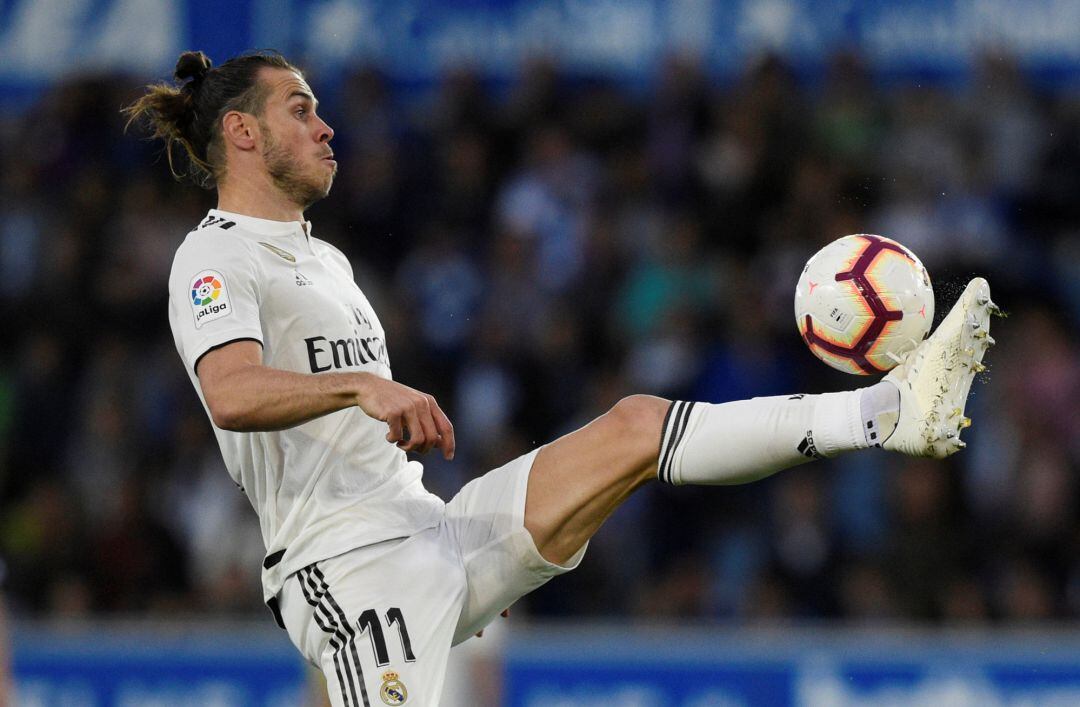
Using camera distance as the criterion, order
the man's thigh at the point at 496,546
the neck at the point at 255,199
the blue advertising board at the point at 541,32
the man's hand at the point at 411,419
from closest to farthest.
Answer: the man's hand at the point at 411,419
the man's thigh at the point at 496,546
the neck at the point at 255,199
the blue advertising board at the point at 541,32

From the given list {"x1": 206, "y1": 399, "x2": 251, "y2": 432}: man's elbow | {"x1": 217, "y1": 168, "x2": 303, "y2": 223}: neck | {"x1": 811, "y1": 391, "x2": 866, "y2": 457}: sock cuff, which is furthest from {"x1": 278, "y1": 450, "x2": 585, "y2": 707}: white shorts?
{"x1": 217, "y1": 168, "x2": 303, "y2": 223}: neck

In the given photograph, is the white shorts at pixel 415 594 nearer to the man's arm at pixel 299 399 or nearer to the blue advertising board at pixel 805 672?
the man's arm at pixel 299 399

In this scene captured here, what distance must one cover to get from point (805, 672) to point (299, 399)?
4206 mm

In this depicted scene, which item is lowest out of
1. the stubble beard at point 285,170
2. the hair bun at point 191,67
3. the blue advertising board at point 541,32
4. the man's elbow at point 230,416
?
the man's elbow at point 230,416

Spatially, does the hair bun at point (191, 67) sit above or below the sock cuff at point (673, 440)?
above

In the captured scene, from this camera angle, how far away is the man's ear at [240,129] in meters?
4.84

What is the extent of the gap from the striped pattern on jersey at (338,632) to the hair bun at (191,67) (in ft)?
5.24

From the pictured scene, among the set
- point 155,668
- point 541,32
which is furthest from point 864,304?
point 541,32

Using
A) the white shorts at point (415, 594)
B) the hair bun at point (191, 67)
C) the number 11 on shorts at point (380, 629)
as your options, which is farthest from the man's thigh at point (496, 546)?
the hair bun at point (191, 67)

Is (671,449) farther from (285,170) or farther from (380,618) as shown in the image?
(285,170)

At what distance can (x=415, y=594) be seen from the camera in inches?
180

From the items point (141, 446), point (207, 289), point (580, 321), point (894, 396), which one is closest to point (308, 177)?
point (207, 289)

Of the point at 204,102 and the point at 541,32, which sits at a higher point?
the point at 541,32

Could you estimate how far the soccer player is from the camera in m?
4.21
